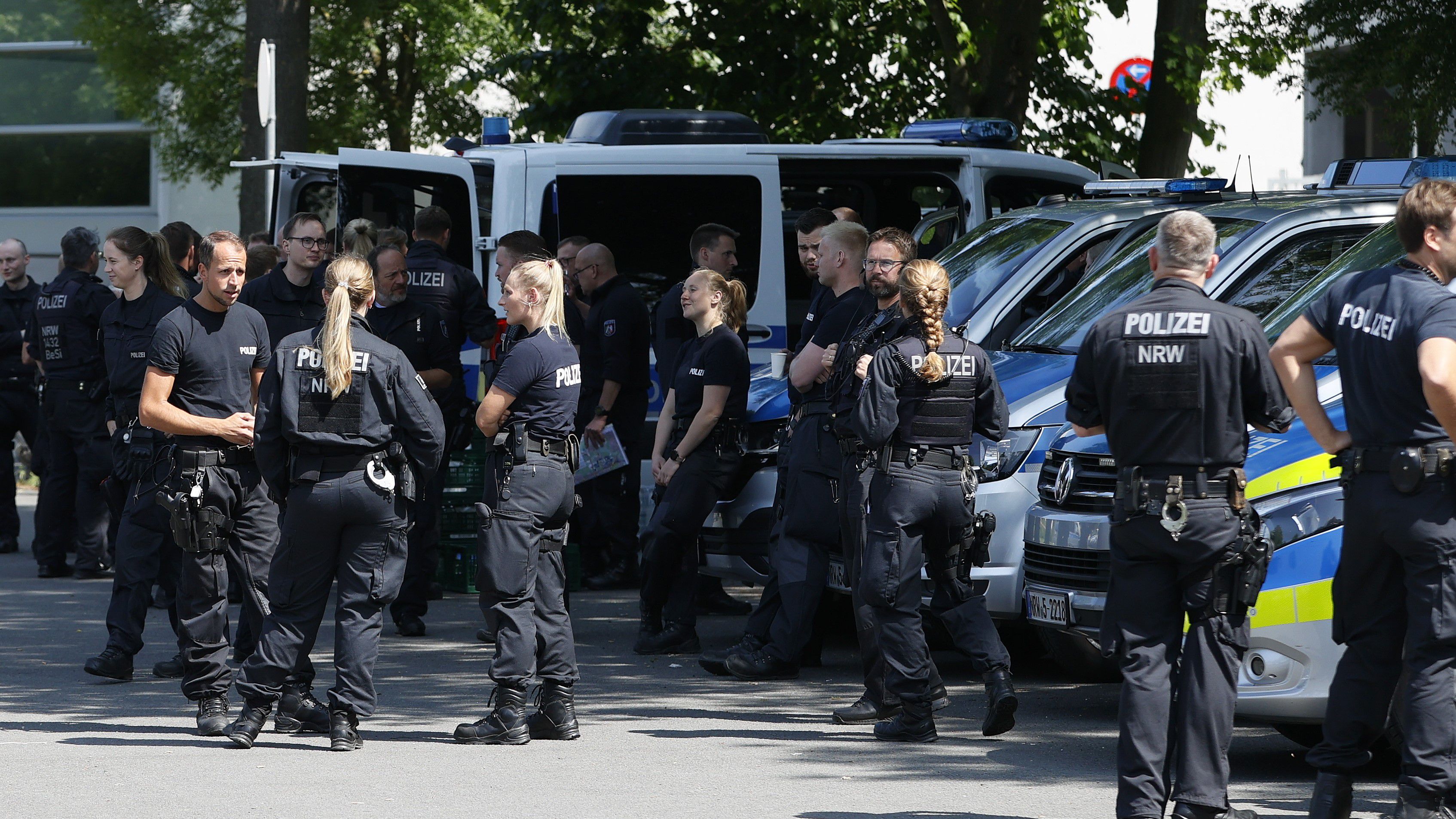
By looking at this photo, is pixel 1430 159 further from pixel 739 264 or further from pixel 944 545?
pixel 739 264

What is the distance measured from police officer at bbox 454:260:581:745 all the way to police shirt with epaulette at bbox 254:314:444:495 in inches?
9.4

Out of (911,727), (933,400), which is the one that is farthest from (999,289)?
(911,727)

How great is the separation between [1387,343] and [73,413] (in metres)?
8.06

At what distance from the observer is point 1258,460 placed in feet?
18.8

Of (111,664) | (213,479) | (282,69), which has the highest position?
(282,69)

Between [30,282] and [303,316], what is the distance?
405 centimetres

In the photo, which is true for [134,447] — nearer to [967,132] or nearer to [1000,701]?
[1000,701]

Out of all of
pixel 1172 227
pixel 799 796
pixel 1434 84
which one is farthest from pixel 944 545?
pixel 1434 84

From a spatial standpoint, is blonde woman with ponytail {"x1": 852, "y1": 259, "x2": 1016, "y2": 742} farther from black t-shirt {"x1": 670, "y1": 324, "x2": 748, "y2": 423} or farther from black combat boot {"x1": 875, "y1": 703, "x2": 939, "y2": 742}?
black t-shirt {"x1": 670, "y1": 324, "x2": 748, "y2": 423}

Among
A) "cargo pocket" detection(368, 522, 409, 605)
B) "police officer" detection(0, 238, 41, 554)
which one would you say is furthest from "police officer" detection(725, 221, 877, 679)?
"police officer" detection(0, 238, 41, 554)

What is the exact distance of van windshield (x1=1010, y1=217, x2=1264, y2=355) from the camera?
24.7 feet

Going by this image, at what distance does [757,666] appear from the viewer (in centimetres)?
764

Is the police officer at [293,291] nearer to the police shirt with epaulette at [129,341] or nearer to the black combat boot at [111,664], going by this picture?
the police shirt with epaulette at [129,341]

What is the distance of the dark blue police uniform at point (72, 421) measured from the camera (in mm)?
10383
